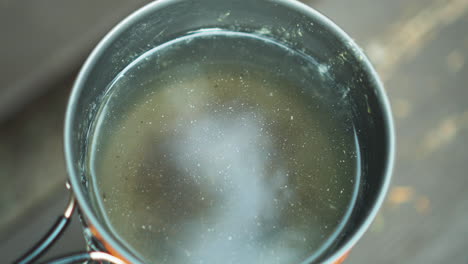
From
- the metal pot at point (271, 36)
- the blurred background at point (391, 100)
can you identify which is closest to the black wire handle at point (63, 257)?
the metal pot at point (271, 36)

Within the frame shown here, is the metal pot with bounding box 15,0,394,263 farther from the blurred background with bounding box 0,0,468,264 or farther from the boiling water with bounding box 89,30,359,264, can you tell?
the blurred background with bounding box 0,0,468,264

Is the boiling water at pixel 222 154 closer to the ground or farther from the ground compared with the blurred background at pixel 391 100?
closer to the ground

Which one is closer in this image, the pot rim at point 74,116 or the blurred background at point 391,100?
the pot rim at point 74,116

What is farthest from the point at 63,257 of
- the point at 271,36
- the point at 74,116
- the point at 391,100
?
the point at 391,100

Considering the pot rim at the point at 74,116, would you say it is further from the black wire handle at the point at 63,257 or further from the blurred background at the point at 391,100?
the blurred background at the point at 391,100

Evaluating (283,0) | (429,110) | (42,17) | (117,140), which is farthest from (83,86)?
(429,110)

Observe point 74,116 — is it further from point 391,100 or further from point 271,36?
point 391,100
